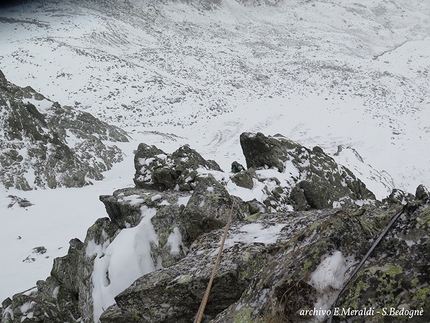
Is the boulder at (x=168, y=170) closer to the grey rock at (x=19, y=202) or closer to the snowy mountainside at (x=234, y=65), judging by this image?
the grey rock at (x=19, y=202)

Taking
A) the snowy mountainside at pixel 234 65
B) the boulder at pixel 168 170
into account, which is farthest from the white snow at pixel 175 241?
the snowy mountainside at pixel 234 65

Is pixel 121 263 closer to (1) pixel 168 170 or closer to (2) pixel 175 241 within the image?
(2) pixel 175 241

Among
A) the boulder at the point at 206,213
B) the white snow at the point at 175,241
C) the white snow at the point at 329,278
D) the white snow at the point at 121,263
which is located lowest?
the white snow at the point at 121,263

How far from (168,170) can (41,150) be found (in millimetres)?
7978

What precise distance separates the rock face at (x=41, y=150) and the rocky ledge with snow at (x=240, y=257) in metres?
6.11

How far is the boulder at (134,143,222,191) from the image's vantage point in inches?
315

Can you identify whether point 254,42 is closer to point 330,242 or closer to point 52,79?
point 52,79

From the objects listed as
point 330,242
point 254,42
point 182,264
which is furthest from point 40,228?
point 254,42

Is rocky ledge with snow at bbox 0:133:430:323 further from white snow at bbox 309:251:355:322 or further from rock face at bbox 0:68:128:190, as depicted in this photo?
rock face at bbox 0:68:128:190

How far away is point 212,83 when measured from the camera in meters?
29.5

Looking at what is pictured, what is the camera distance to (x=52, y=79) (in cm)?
2558

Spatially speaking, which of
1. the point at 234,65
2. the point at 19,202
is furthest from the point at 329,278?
the point at 234,65

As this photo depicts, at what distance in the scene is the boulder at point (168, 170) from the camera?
A: 8009mm

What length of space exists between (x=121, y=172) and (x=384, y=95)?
82.3 feet
